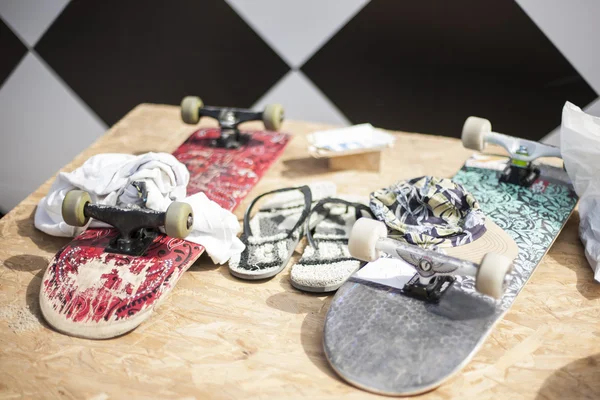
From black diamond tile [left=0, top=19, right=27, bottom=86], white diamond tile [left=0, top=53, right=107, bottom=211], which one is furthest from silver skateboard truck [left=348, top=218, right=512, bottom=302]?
black diamond tile [left=0, top=19, right=27, bottom=86]

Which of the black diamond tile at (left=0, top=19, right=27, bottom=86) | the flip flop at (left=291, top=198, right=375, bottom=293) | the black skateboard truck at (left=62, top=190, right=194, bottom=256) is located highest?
the black diamond tile at (left=0, top=19, right=27, bottom=86)

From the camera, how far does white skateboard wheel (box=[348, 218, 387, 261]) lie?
154cm

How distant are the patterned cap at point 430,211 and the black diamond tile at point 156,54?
49.3 inches

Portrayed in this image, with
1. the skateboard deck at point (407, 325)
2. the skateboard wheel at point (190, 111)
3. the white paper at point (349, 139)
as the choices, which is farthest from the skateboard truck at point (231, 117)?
the skateboard deck at point (407, 325)

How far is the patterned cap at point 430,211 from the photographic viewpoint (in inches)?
70.7

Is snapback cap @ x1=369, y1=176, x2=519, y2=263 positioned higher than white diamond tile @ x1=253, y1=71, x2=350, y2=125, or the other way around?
white diamond tile @ x1=253, y1=71, x2=350, y2=125

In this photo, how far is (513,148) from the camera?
6.86ft

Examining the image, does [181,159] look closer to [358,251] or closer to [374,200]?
[374,200]

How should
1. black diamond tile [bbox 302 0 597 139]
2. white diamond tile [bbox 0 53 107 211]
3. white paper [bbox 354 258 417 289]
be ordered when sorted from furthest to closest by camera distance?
white diamond tile [bbox 0 53 107 211] → black diamond tile [bbox 302 0 597 139] → white paper [bbox 354 258 417 289]

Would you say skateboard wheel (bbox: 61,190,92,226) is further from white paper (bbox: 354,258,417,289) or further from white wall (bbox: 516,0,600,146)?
white wall (bbox: 516,0,600,146)

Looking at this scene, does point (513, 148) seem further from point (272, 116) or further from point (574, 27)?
point (272, 116)

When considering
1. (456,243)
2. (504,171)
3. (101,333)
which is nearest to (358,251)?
(456,243)

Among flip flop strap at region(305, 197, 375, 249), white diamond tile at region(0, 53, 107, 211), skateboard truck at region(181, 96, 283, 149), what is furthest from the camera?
white diamond tile at region(0, 53, 107, 211)

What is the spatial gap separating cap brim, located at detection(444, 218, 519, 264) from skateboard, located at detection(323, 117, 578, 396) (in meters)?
0.02
